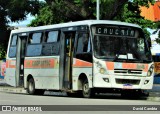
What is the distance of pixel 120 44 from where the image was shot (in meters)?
22.4

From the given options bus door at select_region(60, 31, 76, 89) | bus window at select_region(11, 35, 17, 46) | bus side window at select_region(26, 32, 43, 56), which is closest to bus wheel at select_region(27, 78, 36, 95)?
bus side window at select_region(26, 32, 43, 56)

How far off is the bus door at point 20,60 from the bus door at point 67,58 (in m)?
4.41

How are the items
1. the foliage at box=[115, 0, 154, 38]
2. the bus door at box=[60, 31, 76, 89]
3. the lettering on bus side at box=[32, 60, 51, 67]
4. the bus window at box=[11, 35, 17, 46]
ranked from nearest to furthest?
1. the bus door at box=[60, 31, 76, 89]
2. the lettering on bus side at box=[32, 60, 51, 67]
3. the bus window at box=[11, 35, 17, 46]
4. the foliage at box=[115, 0, 154, 38]

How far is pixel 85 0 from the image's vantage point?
30.3 m

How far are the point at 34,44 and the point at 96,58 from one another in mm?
5656

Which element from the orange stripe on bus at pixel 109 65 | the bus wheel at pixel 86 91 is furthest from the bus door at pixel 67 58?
the orange stripe on bus at pixel 109 65

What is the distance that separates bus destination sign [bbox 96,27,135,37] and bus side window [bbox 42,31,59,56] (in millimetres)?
2726

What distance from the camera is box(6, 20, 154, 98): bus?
21844 millimetres

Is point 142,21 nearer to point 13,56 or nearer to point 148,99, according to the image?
point 13,56

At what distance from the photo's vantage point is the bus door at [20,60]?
91.6ft

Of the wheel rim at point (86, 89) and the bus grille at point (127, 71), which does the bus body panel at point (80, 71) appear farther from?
the bus grille at point (127, 71)

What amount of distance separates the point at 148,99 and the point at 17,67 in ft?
27.2

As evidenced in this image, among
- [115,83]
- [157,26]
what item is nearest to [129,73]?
[115,83]

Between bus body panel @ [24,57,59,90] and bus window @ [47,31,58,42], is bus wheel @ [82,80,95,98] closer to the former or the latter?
bus body panel @ [24,57,59,90]
